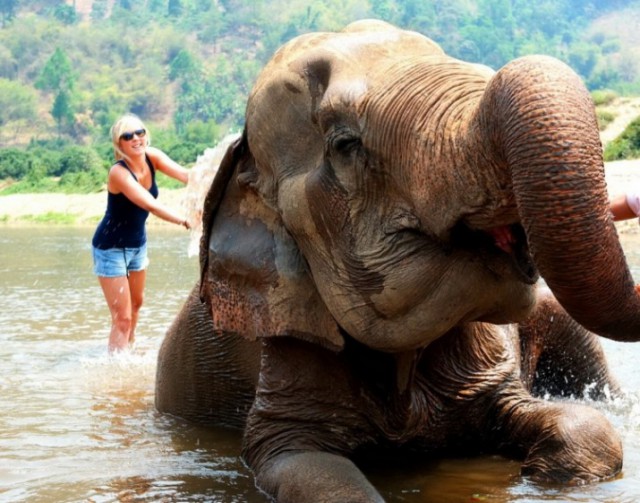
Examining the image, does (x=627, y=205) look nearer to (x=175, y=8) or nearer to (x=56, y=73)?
(x=56, y=73)

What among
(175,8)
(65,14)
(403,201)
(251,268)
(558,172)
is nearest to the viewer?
(558,172)

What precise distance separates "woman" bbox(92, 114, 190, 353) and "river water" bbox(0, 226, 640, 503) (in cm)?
35

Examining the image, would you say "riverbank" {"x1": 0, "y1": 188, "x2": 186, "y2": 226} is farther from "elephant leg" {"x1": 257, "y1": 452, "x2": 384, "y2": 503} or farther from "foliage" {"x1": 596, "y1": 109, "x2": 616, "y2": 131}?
"elephant leg" {"x1": 257, "y1": 452, "x2": 384, "y2": 503}

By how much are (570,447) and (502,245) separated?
49.5 inches

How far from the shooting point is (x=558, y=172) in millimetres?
3131

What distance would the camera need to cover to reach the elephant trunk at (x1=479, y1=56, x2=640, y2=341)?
3.13 m

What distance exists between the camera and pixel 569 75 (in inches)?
128

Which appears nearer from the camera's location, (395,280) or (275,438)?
(395,280)

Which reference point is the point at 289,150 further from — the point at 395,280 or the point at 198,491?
the point at 198,491

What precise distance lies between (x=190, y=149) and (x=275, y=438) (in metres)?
66.0

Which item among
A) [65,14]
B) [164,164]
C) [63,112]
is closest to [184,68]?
[63,112]

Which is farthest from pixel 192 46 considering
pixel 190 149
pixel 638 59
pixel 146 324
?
pixel 146 324

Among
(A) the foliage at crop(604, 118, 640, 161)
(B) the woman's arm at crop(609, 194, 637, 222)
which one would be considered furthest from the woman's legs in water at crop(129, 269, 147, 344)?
(A) the foliage at crop(604, 118, 640, 161)

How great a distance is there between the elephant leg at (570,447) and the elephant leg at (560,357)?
110 centimetres
